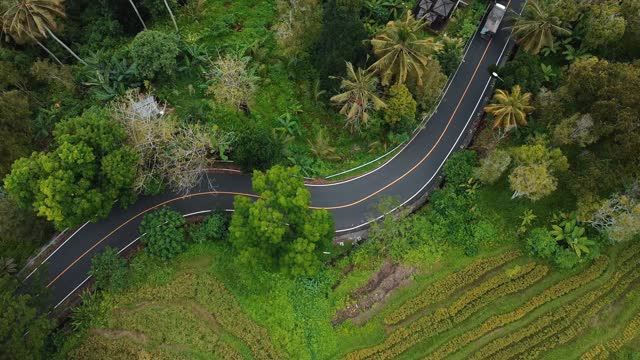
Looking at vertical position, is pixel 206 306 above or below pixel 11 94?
below

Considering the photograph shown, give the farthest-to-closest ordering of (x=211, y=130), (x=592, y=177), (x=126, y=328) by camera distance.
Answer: (x=211, y=130) → (x=126, y=328) → (x=592, y=177)

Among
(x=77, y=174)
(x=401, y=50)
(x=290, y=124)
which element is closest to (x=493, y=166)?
(x=401, y=50)

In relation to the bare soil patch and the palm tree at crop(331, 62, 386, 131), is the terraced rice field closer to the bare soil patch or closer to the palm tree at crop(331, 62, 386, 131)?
the bare soil patch

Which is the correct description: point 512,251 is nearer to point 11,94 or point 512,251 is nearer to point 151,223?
point 151,223

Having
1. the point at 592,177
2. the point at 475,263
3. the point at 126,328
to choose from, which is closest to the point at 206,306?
the point at 126,328

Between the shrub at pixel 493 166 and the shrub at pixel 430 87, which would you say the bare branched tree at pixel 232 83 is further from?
the shrub at pixel 493 166

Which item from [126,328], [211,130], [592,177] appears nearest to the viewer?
[592,177]

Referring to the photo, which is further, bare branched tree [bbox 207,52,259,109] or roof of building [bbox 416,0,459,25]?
roof of building [bbox 416,0,459,25]

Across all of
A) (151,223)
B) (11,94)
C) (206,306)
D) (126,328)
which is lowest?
(126,328)

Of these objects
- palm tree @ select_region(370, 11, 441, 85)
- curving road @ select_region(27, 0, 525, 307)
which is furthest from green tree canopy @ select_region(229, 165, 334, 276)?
palm tree @ select_region(370, 11, 441, 85)
